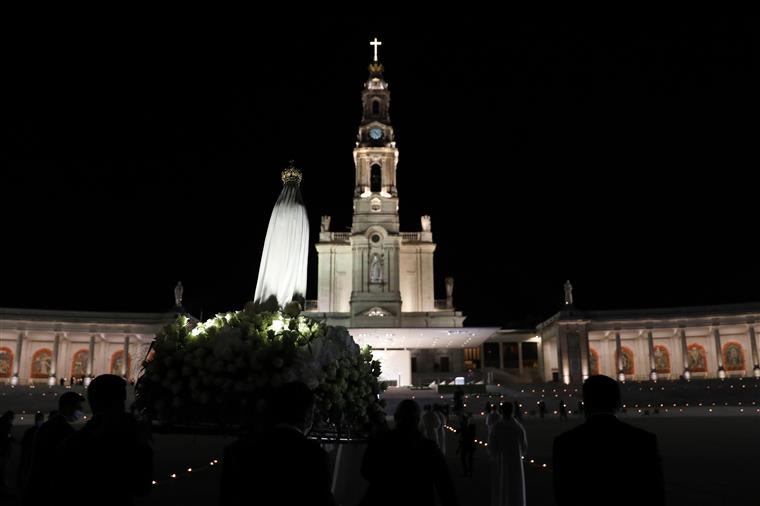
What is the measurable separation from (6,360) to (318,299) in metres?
30.7

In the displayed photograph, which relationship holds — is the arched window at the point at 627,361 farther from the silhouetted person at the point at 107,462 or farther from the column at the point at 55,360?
the silhouetted person at the point at 107,462

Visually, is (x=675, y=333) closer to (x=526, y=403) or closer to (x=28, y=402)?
(x=526, y=403)

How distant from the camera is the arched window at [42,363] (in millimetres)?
63031

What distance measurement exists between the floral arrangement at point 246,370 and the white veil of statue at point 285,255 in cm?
185

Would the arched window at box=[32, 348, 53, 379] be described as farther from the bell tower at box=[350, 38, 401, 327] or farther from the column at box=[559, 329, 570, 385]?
the column at box=[559, 329, 570, 385]

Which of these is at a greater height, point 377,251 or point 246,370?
point 377,251

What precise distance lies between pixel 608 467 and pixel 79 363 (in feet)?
228

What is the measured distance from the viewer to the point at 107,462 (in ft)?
13.4

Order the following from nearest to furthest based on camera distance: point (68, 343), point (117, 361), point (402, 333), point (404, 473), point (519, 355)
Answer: point (404, 473) < point (402, 333) < point (68, 343) < point (117, 361) < point (519, 355)

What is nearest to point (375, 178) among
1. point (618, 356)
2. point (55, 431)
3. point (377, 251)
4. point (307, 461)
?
point (377, 251)

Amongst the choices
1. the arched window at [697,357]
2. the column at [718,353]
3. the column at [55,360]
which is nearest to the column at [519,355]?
the arched window at [697,357]

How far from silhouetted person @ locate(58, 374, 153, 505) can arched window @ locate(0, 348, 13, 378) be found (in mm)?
66400

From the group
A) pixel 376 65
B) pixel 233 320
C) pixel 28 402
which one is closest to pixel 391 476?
pixel 233 320

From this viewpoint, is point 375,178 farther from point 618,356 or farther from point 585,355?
point 618,356
